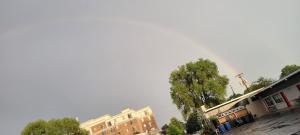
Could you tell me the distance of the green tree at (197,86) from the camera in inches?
2469

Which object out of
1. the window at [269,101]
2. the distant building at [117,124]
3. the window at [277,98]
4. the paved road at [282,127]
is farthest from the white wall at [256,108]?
the distant building at [117,124]

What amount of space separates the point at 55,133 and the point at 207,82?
36.2m

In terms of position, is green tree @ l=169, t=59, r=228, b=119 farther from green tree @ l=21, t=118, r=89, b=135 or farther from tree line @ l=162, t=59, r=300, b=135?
green tree @ l=21, t=118, r=89, b=135

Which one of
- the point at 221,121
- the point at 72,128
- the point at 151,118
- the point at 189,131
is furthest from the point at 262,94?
the point at 151,118

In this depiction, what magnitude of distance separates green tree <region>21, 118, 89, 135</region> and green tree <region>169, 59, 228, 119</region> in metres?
25.0

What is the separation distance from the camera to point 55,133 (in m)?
61.5

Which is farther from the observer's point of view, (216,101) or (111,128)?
(111,128)

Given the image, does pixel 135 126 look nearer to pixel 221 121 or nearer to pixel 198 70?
pixel 198 70

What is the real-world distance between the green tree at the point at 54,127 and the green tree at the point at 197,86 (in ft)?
81.9

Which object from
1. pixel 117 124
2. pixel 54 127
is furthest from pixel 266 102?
pixel 117 124

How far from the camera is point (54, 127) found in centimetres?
6212

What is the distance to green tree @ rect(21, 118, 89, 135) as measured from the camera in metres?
59.1

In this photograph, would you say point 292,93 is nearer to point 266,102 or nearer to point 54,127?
point 266,102

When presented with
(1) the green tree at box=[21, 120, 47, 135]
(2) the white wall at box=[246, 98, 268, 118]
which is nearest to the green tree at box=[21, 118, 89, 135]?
(1) the green tree at box=[21, 120, 47, 135]
